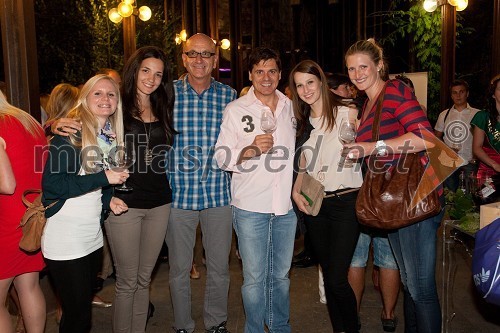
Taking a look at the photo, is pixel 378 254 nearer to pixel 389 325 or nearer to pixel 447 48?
pixel 389 325

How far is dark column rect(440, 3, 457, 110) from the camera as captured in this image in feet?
25.7

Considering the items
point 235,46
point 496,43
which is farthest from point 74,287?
point 235,46

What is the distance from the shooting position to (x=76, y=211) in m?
2.52

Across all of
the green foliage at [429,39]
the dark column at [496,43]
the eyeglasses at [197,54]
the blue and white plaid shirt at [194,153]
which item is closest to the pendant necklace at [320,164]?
the blue and white plaid shirt at [194,153]

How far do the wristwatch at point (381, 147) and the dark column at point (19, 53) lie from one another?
2953mm

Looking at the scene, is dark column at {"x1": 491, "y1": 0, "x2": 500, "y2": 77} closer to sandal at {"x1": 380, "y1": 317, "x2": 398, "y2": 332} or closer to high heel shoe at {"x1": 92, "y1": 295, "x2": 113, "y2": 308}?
sandal at {"x1": 380, "y1": 317, "x2": 398, "y2": 332}

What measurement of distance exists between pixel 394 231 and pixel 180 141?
1.49m

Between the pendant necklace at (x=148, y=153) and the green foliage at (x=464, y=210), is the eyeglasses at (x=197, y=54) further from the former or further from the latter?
the green foliage at (x=464, y=210)

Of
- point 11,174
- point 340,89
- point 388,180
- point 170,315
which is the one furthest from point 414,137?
point 170,315

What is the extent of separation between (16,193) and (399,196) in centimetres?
211

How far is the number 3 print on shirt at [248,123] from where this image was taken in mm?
3088

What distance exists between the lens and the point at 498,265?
213 cm

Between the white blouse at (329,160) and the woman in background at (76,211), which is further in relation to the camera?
the white blouse at (329,160)

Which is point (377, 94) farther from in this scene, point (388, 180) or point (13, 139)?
point (13, 139)
